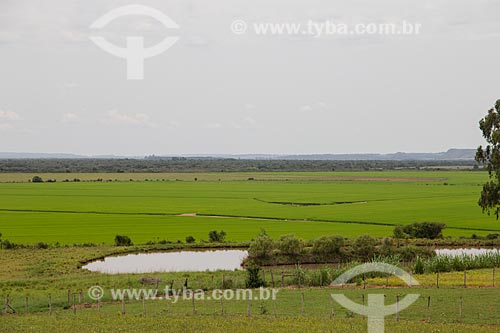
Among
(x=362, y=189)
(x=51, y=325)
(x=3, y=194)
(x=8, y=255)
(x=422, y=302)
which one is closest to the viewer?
(x=51, y=325)

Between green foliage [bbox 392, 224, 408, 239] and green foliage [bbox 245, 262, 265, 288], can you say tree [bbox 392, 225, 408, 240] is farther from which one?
green foliage [bbox 245, 262, 265, 288]

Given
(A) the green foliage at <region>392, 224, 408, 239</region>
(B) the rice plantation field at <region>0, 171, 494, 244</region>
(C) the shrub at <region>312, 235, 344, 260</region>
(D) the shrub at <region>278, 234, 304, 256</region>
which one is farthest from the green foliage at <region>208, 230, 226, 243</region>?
(A) the green foliage at <region>392, 224, 408, 239</region>

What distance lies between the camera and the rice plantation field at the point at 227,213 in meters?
65.0

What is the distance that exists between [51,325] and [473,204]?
78.7m

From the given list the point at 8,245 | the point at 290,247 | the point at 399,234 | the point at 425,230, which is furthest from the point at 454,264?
the point at 8,245

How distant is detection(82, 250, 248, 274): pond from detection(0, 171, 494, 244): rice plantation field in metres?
6.21

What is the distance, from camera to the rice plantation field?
65000mm

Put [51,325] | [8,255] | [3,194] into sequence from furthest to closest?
[3,194] → [8,255] → [51,325]

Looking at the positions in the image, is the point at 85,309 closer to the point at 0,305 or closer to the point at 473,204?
the point at 0,305

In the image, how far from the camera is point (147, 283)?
38594mm

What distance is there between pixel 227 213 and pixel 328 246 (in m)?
34.5

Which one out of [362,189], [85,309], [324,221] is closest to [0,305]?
[85,309]

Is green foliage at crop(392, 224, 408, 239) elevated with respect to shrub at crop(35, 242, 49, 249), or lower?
elevated

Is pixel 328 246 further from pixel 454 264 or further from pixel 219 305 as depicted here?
pixel 219 305
